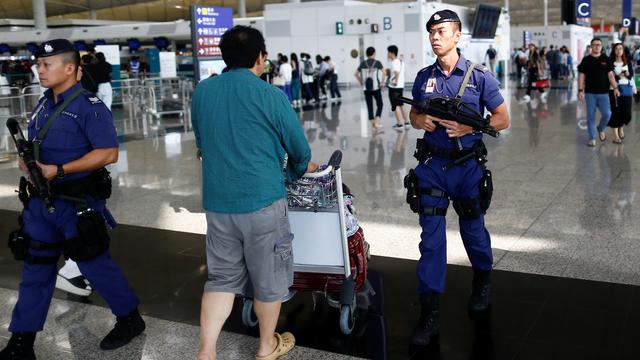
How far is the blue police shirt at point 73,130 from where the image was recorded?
10.7 ft

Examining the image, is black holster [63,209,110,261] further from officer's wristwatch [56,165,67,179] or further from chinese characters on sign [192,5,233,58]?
chinese characters on sign [192,5,233,58]

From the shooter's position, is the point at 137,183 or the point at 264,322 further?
the point at 137,183

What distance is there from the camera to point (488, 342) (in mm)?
3357

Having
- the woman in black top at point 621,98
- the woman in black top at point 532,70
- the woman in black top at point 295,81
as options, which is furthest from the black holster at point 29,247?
the woman in black top at point 532,70

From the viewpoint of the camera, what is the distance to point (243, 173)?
2.82 metres

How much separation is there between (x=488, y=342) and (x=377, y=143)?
7.99 metres

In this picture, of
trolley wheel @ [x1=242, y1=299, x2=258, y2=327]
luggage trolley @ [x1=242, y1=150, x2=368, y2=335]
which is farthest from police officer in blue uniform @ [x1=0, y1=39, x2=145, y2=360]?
luggage trolley @ [x1=242, y1=150, x2=368, y2=335]

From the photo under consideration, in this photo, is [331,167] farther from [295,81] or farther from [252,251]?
[295,81]

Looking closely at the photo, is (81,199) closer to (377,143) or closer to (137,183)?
(137,183)

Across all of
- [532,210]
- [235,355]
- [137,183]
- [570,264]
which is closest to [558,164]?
[532,210]

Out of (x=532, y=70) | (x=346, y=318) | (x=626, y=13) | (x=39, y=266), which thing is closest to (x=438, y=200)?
(x=346, y=318)

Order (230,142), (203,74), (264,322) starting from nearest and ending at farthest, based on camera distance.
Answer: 1. (230,142)
2. (264,322)
3. (203,74)

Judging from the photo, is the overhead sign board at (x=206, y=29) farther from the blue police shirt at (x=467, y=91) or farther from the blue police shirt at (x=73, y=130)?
the blue police shirt at (x=467, y=91)

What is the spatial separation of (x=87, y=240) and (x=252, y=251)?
908mm
